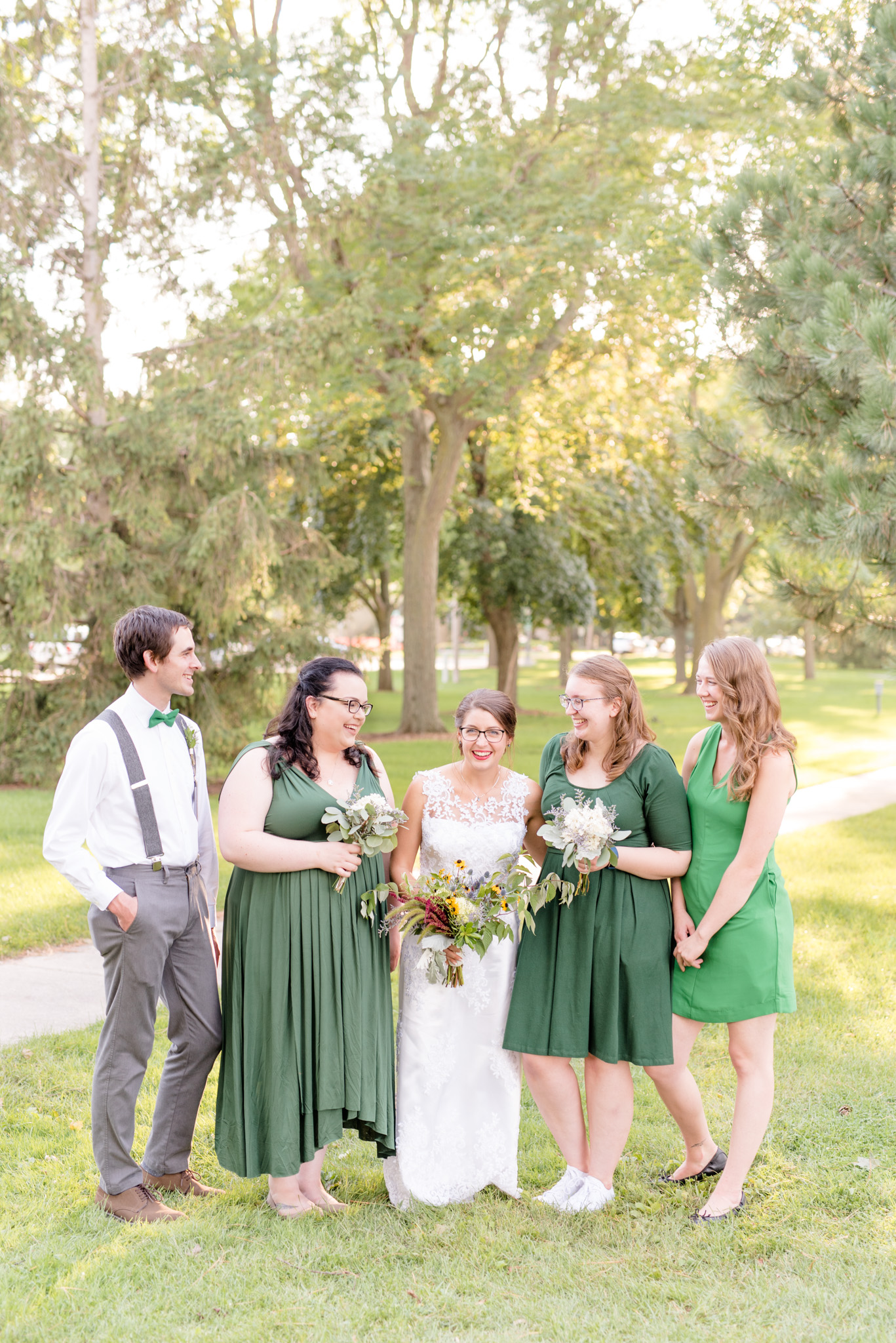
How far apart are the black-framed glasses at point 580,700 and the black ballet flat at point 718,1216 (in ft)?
5.93

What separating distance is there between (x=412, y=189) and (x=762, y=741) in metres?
13.8

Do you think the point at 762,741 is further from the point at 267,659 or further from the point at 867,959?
the point at 267,659

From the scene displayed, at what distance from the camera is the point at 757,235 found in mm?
8266

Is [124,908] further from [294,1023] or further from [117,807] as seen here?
[294,1023]

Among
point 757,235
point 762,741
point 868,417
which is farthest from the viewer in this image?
point 757,235

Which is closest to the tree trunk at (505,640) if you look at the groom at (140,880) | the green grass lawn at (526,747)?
the green grass lawn at (526,747)

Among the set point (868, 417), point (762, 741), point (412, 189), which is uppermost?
point (412, 189)

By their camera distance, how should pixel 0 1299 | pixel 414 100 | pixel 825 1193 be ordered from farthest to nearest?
pixel 414 100 → pixel 825 1193 → pixel 0 1299

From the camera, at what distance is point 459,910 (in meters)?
3.79

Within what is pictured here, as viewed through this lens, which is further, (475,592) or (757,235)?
(475,592)

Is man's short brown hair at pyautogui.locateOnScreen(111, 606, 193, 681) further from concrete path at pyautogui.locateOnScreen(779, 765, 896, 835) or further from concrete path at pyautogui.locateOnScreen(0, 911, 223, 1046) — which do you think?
concrete path at pyautogui.locateOnScreen(779, 765, 896, 835)

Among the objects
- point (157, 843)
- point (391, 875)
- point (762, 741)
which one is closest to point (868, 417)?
point (762, 741)

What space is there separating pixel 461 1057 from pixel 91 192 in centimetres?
1172

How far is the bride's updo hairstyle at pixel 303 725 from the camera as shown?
384 cm
